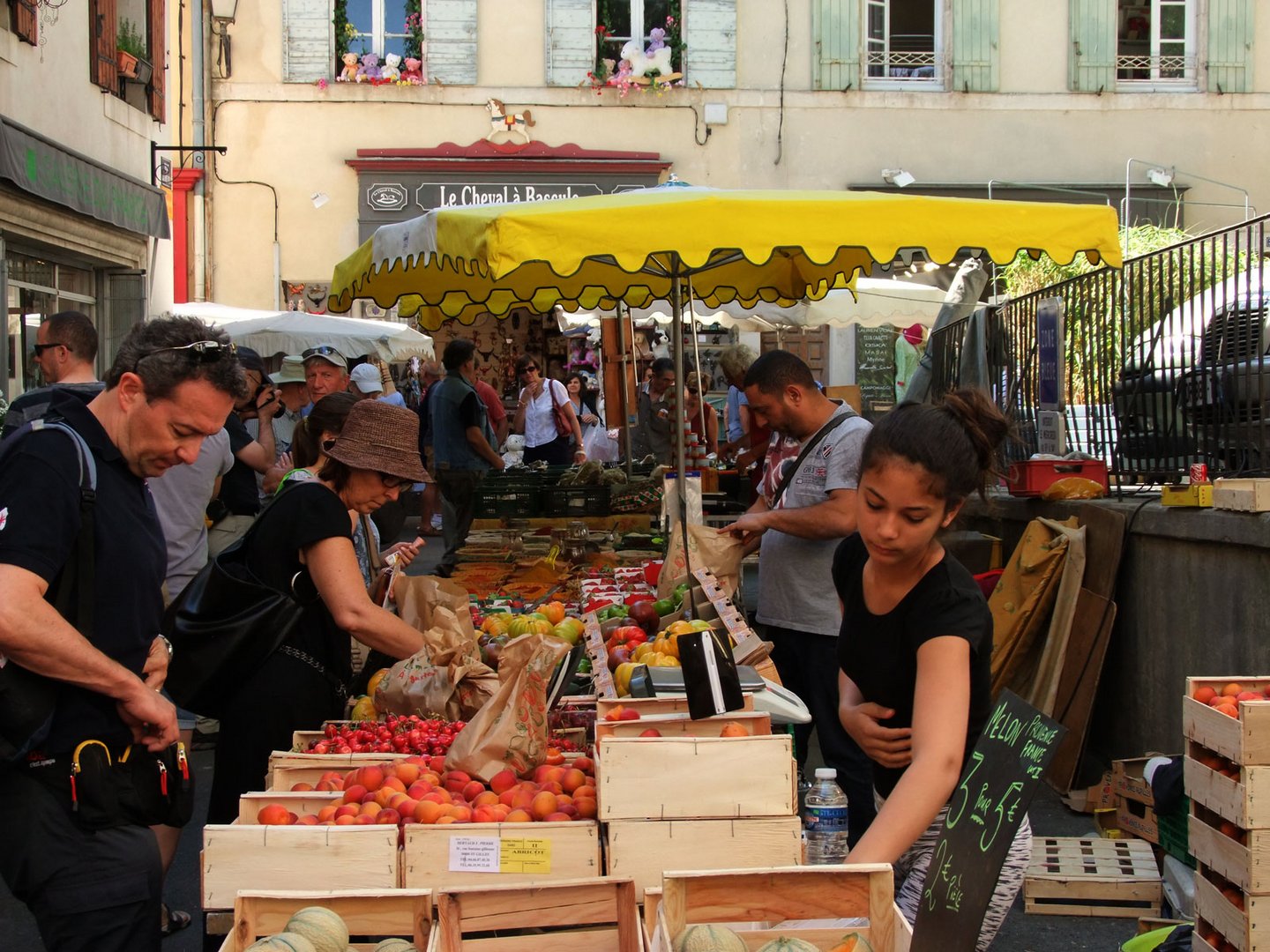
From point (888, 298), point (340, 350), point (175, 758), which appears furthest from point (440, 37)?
point (175, 758)

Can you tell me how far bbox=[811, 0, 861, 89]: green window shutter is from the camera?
61.4ft

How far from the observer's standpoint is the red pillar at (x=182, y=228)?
60.4ft

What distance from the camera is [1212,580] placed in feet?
17.5

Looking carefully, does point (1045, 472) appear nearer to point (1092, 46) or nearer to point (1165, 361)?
point (1165, 361)

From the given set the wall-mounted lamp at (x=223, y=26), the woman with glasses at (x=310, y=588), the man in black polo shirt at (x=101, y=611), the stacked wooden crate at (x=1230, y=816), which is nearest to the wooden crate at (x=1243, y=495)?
the stacked wooden crate at (x=1230, y=816)

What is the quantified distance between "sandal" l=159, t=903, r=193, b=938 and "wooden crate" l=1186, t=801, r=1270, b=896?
3323 millimetres

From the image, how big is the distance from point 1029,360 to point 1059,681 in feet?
9.01

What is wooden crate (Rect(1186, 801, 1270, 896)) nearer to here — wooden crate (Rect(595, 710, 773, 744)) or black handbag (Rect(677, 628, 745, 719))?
wooden crate (Rect(595, 710, 773, 744))

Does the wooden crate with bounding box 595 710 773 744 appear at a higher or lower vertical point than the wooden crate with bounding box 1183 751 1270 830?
higher

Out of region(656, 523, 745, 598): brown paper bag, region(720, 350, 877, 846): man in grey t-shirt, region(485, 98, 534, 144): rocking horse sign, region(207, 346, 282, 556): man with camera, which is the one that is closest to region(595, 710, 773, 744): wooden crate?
region(720, 350, 877, 846): man in grey t-shirt

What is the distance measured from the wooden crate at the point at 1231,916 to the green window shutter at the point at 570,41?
55.0 feet

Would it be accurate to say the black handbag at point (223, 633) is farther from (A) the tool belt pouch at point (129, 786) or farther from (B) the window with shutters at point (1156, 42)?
(B) the window with shutters at point (1156, 42)

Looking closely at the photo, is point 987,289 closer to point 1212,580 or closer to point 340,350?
point 340,350

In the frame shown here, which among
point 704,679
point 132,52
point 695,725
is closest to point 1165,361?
point 695,725
